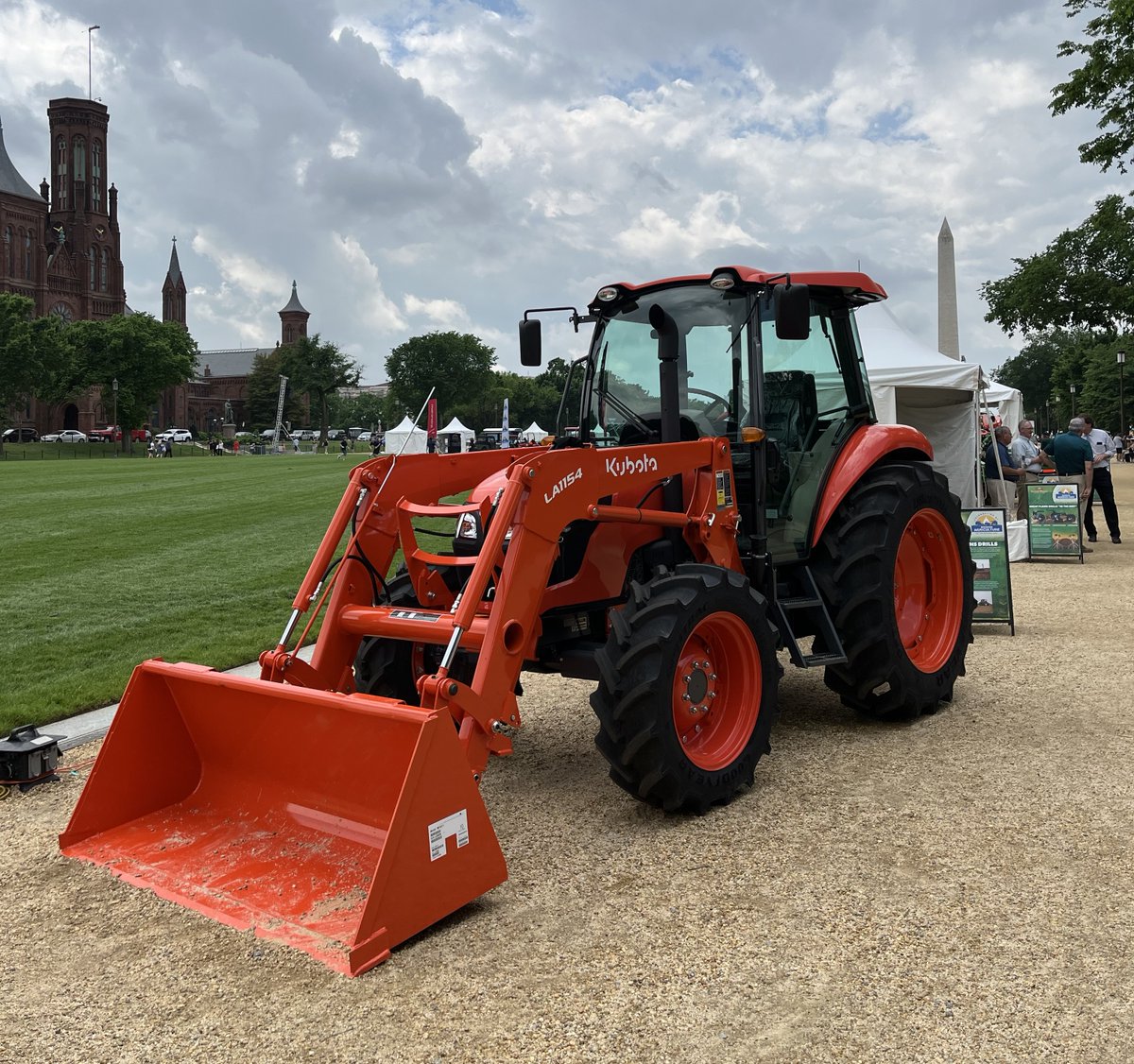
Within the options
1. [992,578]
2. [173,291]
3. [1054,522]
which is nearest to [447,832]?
[992,578]

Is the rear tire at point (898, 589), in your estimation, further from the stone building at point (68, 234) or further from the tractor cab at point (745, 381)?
the stone building at point (68, 234)

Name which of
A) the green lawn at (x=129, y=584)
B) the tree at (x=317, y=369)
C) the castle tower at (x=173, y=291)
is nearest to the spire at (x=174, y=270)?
the castle tower at (x=173, y=291)

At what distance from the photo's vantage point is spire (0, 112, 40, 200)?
309 ft

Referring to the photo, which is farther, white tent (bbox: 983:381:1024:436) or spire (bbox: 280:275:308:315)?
spire (bbox: 280:275:308:315)

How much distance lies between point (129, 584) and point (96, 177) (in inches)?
4215

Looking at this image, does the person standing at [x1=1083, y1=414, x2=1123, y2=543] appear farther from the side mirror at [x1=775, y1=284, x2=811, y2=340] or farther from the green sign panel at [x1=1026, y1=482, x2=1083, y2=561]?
the side mirror at [x1=775, y1=284, x2=811, y2=340]

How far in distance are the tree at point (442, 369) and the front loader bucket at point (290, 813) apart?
342 ft

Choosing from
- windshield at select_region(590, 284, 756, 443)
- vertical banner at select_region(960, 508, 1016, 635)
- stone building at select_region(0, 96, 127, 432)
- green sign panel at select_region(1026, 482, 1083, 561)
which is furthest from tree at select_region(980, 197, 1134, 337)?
stone building at select_region(0, 96, 127, 432)

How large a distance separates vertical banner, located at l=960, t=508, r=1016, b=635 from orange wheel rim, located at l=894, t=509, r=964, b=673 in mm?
2543

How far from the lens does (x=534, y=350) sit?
6004 mm

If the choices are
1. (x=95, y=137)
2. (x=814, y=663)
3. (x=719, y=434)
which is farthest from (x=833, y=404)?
(x=95, y=137)

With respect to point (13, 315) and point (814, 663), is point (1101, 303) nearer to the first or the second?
point (814, 663)

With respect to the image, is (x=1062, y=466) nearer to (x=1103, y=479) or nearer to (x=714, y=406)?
(x=1103, y=479)

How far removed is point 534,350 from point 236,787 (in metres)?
2.96
